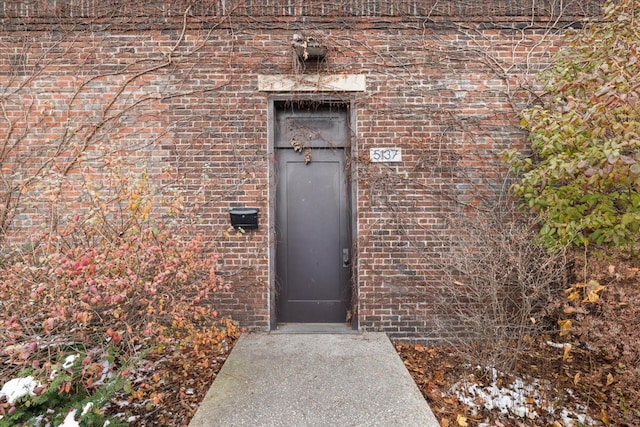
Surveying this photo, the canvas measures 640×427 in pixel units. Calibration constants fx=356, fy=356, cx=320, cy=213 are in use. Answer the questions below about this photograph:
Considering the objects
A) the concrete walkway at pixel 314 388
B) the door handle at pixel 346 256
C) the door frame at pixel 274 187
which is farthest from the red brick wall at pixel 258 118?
the concrete walkway at pixel 314 388

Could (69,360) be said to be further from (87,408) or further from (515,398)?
(515,398)

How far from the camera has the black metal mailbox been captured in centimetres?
441

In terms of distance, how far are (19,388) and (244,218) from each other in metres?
2.55

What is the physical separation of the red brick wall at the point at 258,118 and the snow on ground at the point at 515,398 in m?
1.08

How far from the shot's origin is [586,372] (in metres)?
3.86

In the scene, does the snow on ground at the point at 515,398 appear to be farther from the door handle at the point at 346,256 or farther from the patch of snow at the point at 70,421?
the patch of snow at the point at 70,421

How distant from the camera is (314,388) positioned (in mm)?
3186

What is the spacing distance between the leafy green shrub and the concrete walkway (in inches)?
85.5

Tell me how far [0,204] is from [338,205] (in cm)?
412

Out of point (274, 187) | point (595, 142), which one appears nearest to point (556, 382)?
point (595, 142)

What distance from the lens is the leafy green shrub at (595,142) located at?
2895 millimetres

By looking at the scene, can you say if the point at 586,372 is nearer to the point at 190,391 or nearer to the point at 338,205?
the point at 338,205

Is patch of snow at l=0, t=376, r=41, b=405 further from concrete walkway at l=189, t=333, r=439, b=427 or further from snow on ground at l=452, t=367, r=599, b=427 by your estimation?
snow on ground at l=452, t=367, r=599, b=427

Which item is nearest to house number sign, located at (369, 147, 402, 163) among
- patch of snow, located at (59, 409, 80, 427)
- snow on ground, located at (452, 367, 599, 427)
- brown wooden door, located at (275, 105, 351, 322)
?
brown wooden door, located at (275, 105, 351, 322)
